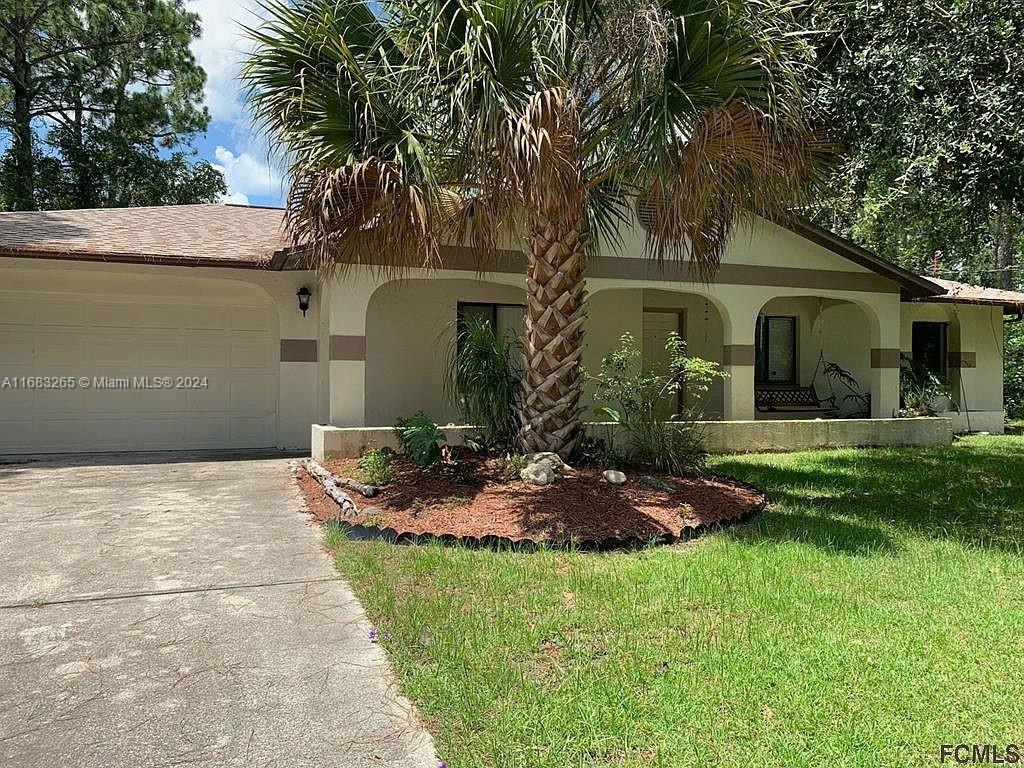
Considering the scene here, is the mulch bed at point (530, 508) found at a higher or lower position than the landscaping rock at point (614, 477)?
lower

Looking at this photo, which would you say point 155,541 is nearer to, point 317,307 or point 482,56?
point 482,56

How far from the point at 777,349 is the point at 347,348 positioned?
10925 millimetres

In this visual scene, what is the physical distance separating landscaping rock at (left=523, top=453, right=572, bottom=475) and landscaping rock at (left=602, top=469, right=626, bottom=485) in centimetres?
41

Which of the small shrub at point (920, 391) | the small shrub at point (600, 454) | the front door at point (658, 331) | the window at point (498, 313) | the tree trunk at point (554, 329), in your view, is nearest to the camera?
the tree trunk at point (554, 329)

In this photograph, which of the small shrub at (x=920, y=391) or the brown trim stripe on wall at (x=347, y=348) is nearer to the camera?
the brown trim stripe on wall at (x=347, y=348)

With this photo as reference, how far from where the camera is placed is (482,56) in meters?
6.13

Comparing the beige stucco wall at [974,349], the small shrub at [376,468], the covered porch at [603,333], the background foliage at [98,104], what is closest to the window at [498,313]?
the covered porch at [603,333]

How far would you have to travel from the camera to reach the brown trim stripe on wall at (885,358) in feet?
42.8

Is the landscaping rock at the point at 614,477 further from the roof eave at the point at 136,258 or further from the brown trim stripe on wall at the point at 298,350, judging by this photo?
the brown trim stripe on wall at the point at 298,350

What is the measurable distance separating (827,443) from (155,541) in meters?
10.6

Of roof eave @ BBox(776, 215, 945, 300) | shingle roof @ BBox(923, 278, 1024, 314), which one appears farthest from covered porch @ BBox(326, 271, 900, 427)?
shingle roof @ BBox(923, 278, 1024, 314)

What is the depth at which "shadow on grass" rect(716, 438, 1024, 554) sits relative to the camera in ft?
20.7

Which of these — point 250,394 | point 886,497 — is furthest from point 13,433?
point 886,497

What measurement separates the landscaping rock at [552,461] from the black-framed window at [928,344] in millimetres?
12882
